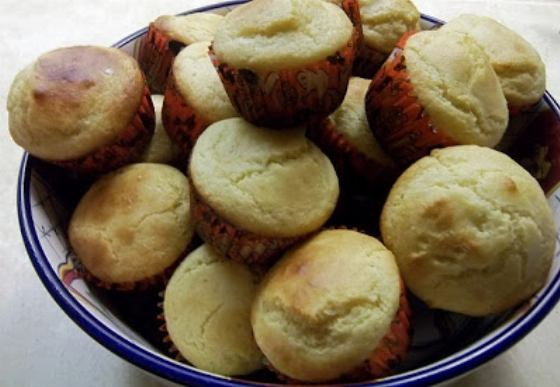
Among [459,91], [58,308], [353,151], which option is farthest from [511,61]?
[58,308]

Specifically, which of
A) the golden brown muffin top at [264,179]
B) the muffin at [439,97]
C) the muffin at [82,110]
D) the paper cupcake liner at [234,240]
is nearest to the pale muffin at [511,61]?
the muffin at [439,97]

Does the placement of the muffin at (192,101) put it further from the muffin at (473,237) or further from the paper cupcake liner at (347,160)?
the muffin at (473,237)

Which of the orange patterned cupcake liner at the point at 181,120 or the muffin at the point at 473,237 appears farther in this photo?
the orange patterned cupcake liner at the point at 181,120

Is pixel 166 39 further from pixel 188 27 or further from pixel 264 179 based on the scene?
pixel 264 179

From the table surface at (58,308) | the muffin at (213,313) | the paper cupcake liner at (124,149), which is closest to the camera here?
the muffin at (213,313)

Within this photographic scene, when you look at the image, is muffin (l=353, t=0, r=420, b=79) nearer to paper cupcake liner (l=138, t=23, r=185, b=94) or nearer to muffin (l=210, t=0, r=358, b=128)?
muffin (l=210, t=0, r=358, b=128)

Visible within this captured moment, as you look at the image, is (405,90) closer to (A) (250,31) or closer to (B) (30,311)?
(A) (250,31)

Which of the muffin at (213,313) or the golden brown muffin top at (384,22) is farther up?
the golden brown muffin top at (384,22)

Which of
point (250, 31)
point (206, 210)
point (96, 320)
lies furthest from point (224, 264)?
point (250, 31)
